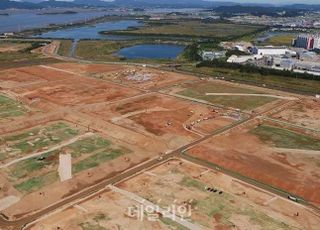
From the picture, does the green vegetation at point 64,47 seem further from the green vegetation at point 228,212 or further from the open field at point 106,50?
the green vegetation at point 228,212

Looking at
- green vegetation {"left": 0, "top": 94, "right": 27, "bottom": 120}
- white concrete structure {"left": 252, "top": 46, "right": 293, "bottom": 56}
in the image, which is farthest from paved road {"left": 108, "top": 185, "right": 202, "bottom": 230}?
white concrete structure {"left": 252, "top": 46, "right": 293, "bottom": 56}

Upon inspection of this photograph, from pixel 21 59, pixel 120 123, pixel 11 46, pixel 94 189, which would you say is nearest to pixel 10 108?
pixel 120 123

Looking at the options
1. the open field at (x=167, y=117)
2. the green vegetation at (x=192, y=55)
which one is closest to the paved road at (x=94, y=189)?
the open field at (x=167, y=117)

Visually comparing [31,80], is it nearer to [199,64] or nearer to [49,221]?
[199,64]

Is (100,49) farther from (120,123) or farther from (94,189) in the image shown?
(94,189)

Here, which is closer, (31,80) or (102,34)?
(31,80)

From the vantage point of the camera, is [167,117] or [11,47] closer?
[167,117]

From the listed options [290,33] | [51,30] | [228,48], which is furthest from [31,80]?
[290,33]
